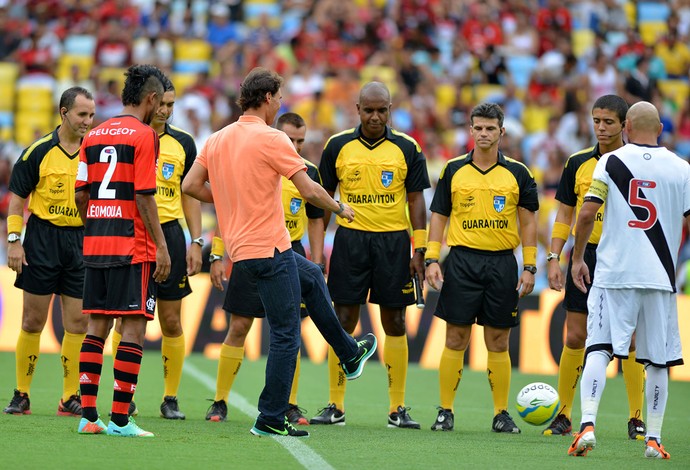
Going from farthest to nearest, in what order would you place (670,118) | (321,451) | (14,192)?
1. (670,118)
2. (14,192)
3. (321,451)

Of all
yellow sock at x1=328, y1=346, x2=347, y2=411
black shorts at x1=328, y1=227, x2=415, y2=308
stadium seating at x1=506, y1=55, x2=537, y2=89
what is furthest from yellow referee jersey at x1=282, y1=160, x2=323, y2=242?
stadium seating at x1=506, y1=55, x2=537, y2=89

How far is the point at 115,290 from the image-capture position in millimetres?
7598

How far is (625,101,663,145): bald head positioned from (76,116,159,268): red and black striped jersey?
3.19 meters

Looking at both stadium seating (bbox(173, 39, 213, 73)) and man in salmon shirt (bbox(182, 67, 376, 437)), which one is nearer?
man in salmon shirt (bbox(182, 67, 376, 437))

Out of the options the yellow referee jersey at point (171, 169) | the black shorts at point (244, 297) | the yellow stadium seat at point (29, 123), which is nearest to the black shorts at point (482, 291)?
the black shorts at point (244, 297)

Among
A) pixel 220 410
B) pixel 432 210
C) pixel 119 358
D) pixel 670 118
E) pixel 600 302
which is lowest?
pixel 220 410

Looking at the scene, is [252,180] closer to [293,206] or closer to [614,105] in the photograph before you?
[293,206]

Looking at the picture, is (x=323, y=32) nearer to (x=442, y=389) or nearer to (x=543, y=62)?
(x=543, y=62)

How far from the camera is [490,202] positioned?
9.42 meters

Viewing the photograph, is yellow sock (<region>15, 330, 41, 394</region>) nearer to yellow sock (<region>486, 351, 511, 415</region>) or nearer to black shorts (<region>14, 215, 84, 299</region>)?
black shorts (<region>14, 215, 84, 299</region>)

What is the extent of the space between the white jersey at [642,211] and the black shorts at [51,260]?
421 centimetres

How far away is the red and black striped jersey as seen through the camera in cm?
753

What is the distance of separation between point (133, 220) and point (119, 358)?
0.92m

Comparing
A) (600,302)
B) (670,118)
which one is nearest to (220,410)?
(600,302)
